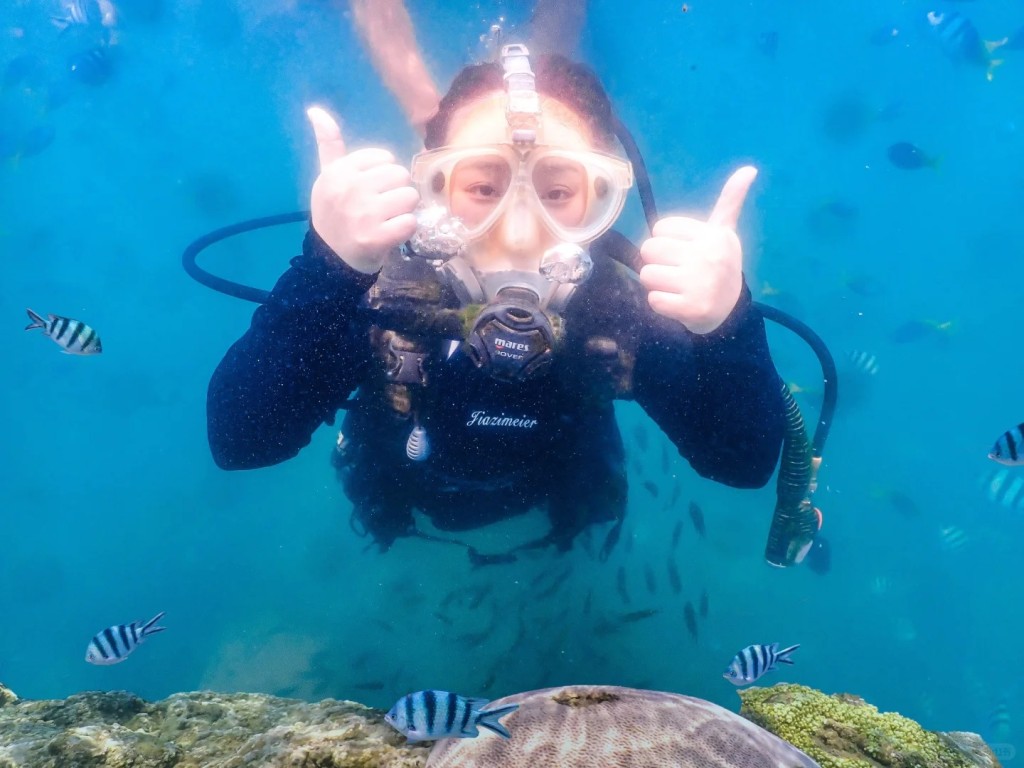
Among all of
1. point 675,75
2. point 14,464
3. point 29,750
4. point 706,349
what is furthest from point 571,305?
point 675,75

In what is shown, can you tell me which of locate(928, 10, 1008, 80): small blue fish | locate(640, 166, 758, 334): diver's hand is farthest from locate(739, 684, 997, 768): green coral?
locate(928, 10, 1008, 80): small blue fish

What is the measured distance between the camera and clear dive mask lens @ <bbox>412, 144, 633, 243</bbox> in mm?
2846

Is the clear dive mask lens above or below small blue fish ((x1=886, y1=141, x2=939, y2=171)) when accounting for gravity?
below

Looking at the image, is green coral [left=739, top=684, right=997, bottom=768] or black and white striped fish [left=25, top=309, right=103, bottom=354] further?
black and white striped fish [left=25, top=309, right=103, bottom=354]

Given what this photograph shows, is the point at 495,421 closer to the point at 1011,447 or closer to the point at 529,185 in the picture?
the point at 529,185

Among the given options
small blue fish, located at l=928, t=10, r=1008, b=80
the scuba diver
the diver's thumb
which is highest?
small blue fish, located at l=928, t=10, r=1008, b=80

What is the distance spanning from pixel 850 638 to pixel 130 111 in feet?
106

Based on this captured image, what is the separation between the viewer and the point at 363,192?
7.92ft

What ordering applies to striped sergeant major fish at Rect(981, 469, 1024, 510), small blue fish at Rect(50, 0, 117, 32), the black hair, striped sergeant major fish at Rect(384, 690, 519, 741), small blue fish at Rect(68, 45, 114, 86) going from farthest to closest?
small blue fish at Rect(50, 0, 117, 32)
small blue fish at Rect(68, 45, 114, 86)
striped sergeant major fish at Rect(981, 469, 1024, 510)
the black hair
striped sergeant major fish at Rect(384, 690, 519, 741)

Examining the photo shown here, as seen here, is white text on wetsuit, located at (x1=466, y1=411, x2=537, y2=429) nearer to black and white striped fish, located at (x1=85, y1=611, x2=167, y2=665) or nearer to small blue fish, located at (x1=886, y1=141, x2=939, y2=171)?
black and white striped fish, located at (x1=85, y1=611, x2=167, y2=665)

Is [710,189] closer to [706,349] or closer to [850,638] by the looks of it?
[850,638]

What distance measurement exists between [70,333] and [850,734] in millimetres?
5607

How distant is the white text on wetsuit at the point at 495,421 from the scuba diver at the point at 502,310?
0.02m

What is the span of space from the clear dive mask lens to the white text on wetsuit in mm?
1072
